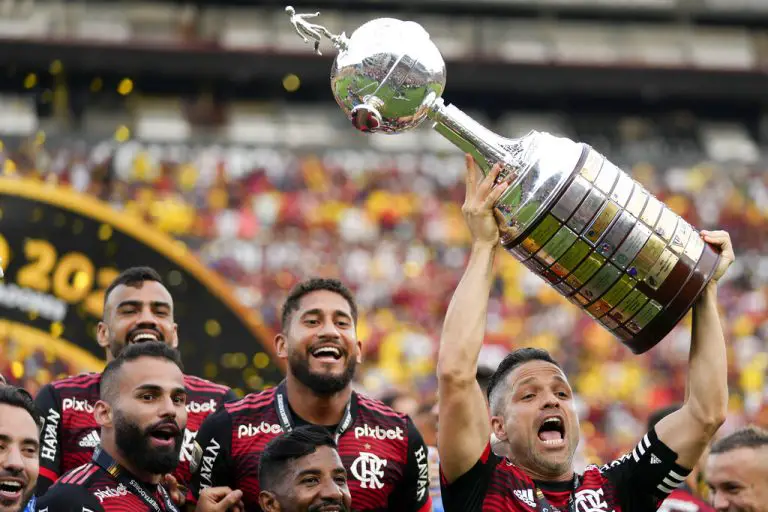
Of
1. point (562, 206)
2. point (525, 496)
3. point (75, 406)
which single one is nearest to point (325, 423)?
point (525, 496)

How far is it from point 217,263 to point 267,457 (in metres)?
9.35

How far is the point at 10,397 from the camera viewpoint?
12.5 feet

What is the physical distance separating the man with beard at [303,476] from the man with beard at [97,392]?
58cm

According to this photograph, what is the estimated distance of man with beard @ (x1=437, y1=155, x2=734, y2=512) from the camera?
11.4 feet

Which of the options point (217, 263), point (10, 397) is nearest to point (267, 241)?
point (217, 263)

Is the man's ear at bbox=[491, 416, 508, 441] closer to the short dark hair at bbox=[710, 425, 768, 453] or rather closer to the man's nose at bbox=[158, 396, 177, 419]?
the short dark hair at bbox=[710, 425, 768, 453]

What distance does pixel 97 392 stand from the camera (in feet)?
15.0

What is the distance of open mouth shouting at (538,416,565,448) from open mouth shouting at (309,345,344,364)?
0.67 meters

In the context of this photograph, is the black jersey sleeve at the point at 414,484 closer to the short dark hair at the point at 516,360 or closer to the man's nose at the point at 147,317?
the short dark hair at the point at 516,360

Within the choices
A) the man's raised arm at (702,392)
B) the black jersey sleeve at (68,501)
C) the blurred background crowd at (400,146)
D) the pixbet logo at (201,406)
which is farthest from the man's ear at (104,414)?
the blurred background crowd at (400,146)

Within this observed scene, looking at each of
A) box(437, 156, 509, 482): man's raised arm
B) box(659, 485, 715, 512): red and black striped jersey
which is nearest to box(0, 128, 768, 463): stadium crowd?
box(659, 485, 715, 512): red and black striped jersey

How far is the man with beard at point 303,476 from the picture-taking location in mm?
3699

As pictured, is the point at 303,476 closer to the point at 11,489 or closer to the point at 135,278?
the point at 11,489

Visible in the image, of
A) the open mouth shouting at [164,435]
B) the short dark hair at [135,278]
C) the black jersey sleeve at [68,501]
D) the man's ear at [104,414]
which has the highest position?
the short dark hair at [135,278]
